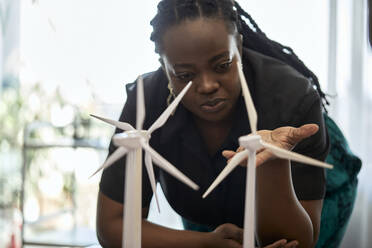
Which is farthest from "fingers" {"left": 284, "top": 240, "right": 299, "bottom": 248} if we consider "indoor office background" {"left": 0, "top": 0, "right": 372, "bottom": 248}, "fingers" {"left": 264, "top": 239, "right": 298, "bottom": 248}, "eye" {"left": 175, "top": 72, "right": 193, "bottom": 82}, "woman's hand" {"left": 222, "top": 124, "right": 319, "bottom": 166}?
"indoor office background" {"left": 0, "top": 0, "right": 372, "bottom": 248}

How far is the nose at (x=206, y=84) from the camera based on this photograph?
0.47 meters

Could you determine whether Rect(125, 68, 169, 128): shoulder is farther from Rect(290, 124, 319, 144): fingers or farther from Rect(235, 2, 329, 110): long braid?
Rect(290, 124, 319, 144): fingers

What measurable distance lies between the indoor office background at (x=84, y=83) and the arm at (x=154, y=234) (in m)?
0.33

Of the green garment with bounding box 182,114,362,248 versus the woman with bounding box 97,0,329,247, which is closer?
the woman with bounding box 97,0,329,247

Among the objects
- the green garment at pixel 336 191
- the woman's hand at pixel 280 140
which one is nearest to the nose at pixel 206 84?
the woman's hand at pixel 280 140

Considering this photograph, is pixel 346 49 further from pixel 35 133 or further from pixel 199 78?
pixel 35 133

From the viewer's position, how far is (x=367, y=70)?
0.88m

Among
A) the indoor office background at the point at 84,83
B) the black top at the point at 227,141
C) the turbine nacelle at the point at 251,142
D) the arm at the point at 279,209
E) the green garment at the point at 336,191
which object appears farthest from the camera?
the indoor office background at the point at 84,83

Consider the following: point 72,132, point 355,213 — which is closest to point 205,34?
point 355,213

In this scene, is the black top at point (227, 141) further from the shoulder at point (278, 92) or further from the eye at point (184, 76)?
the eye at point (184, 76)

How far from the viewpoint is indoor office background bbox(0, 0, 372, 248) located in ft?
2.87

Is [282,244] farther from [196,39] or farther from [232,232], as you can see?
[196,39]

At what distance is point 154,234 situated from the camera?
1.85 feet

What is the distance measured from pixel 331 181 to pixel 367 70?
1.07 ft
